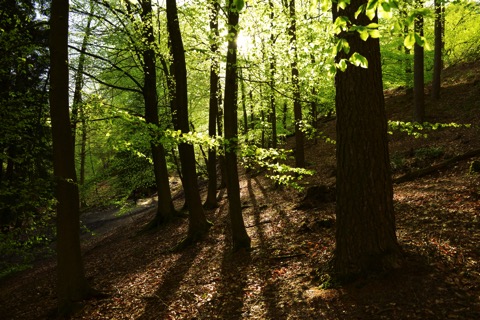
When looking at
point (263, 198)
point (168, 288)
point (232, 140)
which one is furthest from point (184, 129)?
point (263, 198)

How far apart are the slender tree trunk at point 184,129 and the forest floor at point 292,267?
66 centimetres

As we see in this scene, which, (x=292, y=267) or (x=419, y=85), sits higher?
(x=419, y=85)

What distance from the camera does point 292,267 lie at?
668 cm

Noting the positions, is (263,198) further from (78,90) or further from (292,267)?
(78,90)

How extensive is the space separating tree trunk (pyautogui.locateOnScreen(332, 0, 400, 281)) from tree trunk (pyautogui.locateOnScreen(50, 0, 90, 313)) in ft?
18.0

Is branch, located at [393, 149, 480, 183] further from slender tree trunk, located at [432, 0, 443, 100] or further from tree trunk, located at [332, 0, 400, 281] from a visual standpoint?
slender tree trunk, located at [432, 0, 443, 100]

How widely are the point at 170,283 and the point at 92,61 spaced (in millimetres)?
13232

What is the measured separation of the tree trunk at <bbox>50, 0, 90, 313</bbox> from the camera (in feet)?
22.1

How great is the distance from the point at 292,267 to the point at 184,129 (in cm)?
573

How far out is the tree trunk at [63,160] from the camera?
22.1 feet

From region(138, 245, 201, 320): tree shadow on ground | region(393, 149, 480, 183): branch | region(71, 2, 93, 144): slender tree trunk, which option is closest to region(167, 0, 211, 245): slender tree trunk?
region(138, 245, 201, 320): tree shadow on ground

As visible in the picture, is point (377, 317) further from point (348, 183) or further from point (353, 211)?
point (348, 183)

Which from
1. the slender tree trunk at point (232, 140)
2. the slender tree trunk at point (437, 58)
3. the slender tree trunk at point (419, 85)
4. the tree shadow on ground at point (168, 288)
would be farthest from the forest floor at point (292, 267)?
the slender tree trunk at point (437, 58)

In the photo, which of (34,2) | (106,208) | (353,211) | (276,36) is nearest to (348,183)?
(353,211)
